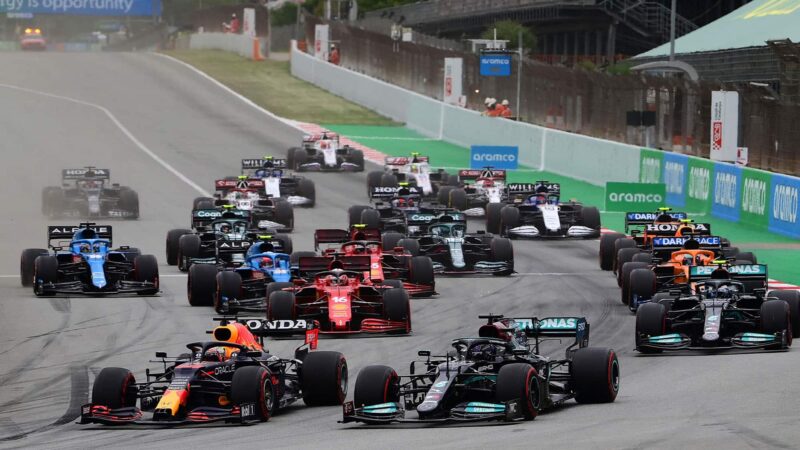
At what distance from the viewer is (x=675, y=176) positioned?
45750 millimetres

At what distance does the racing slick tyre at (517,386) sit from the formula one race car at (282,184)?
28.2m

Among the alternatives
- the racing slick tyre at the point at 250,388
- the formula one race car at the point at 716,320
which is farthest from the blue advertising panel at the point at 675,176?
the racing slick tyre at the point at 250,388

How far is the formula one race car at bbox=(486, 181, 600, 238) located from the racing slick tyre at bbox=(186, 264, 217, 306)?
12.0 meters

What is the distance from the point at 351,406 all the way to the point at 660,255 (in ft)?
42.3

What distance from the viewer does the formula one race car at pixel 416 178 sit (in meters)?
47.0

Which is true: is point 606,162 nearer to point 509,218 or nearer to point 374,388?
point 509,218

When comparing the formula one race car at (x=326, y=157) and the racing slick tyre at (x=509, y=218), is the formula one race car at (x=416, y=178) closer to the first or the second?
the formula one race car at (x=326, y=157)

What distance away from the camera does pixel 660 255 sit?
29.3m

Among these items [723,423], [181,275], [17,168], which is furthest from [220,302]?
[17,168]

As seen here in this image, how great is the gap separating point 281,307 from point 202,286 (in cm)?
390

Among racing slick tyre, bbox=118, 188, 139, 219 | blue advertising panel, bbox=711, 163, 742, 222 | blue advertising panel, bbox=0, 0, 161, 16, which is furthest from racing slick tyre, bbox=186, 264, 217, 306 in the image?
blue advertising panel, bbox=0, 0, 161, 16

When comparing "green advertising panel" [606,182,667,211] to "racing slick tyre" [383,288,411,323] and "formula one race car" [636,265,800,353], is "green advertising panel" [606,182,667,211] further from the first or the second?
"formula one race car" [636,265,800,353]

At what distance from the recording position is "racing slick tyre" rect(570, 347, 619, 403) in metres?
18.5

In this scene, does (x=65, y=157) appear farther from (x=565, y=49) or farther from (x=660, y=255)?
(x=565, y=49)
